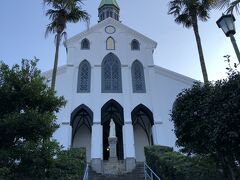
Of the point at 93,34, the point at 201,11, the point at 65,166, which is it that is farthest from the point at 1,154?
the point at 93,34

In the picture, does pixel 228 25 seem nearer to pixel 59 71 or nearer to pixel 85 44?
pixel 59 71

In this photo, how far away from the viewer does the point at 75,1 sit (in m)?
19.3

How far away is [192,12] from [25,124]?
13.5m

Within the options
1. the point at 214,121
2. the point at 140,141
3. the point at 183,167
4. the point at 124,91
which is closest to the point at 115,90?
the point at 124,91

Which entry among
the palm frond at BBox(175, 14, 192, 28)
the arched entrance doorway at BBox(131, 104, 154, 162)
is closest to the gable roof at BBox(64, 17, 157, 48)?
the arched entrance doorway at BBox(131, 104, 154, 162)

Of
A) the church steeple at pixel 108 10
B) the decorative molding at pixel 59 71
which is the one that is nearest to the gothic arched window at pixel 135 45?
the decorative molding at pixel 59 71

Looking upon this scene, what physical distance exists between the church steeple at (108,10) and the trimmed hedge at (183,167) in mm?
26063

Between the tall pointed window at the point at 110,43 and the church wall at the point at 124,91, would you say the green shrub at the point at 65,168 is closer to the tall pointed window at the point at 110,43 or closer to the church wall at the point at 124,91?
the church wall at the point at 124,91

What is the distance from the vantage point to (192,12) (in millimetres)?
19172

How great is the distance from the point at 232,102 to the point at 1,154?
7.12 m

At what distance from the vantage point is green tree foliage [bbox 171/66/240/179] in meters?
8.65

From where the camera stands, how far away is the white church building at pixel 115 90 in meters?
23.0

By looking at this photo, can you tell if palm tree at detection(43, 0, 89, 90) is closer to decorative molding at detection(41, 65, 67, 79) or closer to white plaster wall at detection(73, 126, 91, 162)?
decorative molding at detection(41, 65, 67, 79)

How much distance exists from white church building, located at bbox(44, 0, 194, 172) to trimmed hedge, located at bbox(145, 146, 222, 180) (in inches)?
356
